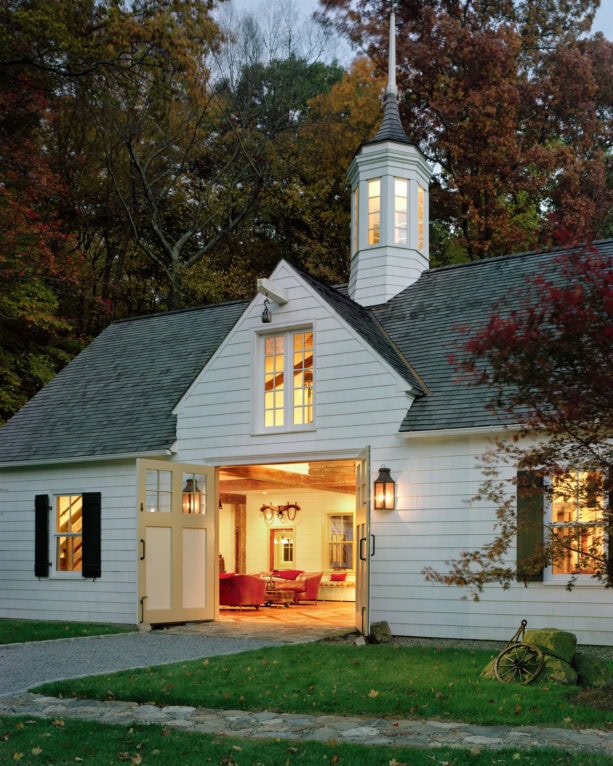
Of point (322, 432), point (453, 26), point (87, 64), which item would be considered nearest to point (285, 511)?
point (322, 432)

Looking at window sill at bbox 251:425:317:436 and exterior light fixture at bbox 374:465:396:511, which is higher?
window sill at bbox 251:425:317:436

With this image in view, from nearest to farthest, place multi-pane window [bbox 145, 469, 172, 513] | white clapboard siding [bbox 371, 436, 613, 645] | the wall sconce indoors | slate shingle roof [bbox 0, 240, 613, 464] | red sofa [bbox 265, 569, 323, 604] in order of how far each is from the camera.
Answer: white clapboard siding [bbox 371, 436, 613, 645] → slate shingle roof [bbox 0, 240, 613, 464] → multi-pane window [bbox 145, 469, 172, 513] → red sofa [bbox 265, 569, 323, 604] → the wall sconce indoors

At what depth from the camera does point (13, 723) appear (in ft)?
22.0

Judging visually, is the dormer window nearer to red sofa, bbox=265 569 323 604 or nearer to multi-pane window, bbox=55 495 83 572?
multi-pane window, bbox=55 495 83 572

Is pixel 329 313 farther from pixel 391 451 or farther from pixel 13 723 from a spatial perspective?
pixel 13 723

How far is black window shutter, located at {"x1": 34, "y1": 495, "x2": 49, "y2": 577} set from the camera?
15547 millimetres

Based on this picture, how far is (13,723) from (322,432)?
7.30 m

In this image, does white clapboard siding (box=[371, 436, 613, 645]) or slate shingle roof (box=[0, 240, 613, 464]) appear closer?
white clapboard siding (box=[371, 436, 613, 645])

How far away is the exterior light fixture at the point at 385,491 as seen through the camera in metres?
12.4

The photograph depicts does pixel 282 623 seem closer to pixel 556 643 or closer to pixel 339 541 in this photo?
pixel 556 643

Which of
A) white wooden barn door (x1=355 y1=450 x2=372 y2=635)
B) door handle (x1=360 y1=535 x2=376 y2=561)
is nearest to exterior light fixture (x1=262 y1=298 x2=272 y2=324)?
white wooden barn door (x1=355 y1=450 x2=372 y2=635)

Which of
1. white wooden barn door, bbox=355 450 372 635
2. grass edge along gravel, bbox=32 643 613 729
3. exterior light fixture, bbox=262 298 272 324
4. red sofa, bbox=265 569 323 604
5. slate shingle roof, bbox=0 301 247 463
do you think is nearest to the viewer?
grass edge along gravel, bbox=32 643 613 729

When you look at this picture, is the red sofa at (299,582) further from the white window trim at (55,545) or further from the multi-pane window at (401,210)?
the multi-pane window at (401,210)

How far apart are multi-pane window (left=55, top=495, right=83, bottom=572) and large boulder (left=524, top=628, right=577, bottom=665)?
8836mm
